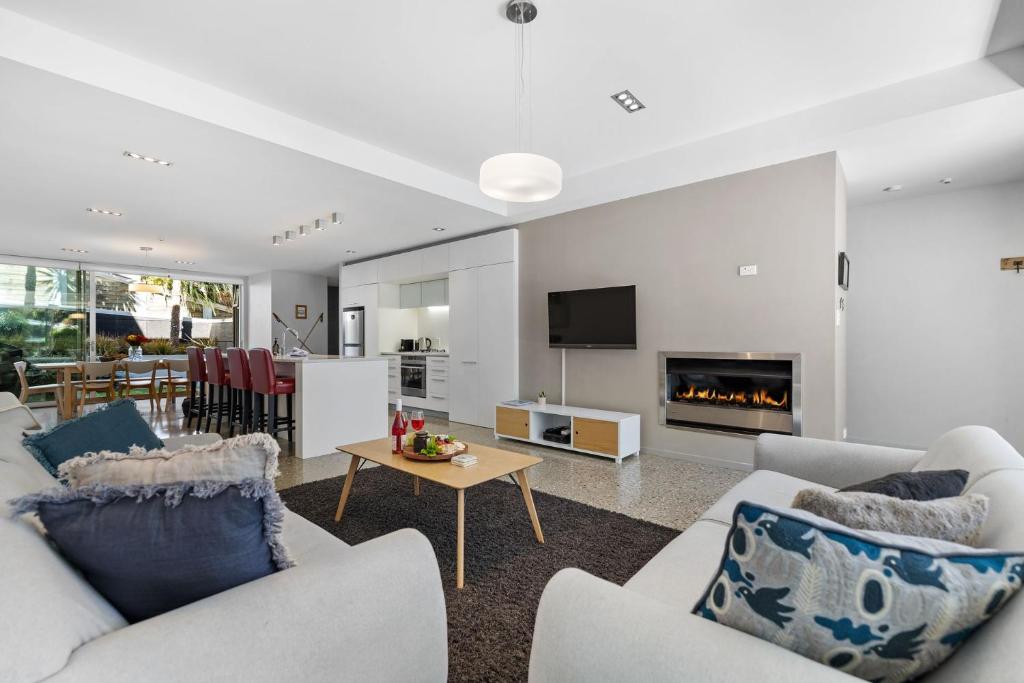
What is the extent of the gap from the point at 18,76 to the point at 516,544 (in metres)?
3.65


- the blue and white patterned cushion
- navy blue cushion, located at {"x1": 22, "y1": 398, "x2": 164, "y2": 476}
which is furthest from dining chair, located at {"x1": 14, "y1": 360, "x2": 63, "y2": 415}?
the blue and white patterned cushion

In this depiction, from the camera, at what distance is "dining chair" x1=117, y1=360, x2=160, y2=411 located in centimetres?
669

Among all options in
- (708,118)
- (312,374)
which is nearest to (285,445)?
(312,374)

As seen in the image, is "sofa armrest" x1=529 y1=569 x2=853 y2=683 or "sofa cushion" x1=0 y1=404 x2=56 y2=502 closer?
"sofa armrest" x1=529 y1=569 x2=853 y2=683

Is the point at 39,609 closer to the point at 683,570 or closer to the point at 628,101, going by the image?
the point at 683,570

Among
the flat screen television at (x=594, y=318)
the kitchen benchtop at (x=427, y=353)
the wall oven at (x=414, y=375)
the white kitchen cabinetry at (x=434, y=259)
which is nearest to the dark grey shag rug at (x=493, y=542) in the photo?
the flat screen television at (x=594, y=318)

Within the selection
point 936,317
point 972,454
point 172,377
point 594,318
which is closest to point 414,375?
point 594,318

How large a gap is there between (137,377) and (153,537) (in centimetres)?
798

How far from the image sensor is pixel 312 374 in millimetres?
4258

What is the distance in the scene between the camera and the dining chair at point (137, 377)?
6.69 meters

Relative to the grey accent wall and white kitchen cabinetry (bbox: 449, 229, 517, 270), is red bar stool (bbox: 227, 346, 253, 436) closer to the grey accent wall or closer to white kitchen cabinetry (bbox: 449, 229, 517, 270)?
white kitchen cabinetry (bbox: 449, 229, 517, 270)

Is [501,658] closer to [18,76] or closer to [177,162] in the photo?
[18,76]

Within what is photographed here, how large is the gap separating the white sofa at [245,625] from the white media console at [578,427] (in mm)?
3237

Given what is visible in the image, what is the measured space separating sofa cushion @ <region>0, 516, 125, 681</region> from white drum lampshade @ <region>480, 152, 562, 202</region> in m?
2.23
